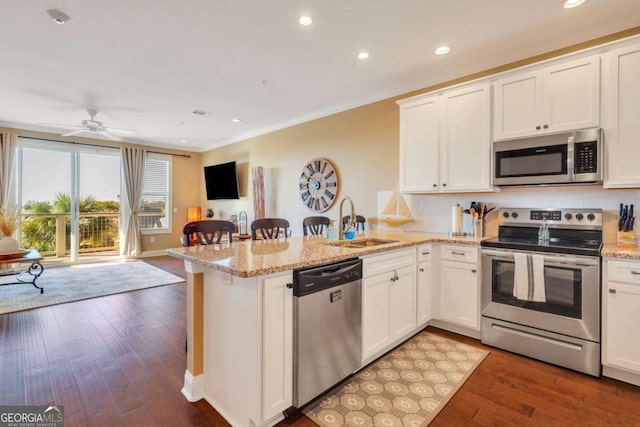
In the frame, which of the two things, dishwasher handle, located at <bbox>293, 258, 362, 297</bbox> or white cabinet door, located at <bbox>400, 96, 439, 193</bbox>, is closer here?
dishwasher handle, located at <bbox>293, 258, 362, 297</bbox>

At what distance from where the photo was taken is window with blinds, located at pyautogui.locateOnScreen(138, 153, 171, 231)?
7312mm

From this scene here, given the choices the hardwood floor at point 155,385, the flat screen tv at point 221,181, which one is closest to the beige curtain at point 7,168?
the flat screen tv at point 221,181

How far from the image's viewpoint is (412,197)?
12.3 feet

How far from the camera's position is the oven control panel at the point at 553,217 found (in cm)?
259

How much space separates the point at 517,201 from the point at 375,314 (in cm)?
195

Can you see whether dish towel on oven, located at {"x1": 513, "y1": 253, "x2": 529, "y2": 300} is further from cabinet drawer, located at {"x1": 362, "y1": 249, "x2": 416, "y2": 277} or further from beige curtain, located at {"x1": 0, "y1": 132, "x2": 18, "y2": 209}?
beige curtain, located at {"x1": 0, "y1": 132, "x2": 18, "y2": 209}

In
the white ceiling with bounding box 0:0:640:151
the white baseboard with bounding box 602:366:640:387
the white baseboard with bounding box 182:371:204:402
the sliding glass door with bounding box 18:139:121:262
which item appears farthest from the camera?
the sliding glass door with bounding box 18:139:121:262

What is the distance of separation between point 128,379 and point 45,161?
6.15 m

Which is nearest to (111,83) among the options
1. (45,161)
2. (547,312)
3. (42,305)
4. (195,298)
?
(42,305)

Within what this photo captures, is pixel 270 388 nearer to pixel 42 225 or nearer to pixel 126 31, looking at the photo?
pixel 126 31

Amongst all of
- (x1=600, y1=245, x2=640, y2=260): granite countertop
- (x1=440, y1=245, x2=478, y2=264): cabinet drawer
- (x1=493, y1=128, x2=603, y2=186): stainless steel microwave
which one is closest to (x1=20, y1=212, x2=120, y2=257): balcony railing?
(x1=440, y1=245, x2=478, y2=264): cabinet drawer

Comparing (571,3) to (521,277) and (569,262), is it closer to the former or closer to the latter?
(569,262)

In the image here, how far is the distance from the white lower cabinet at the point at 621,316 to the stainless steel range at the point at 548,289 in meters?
0.05

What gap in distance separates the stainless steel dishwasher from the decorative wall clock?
266 cm
